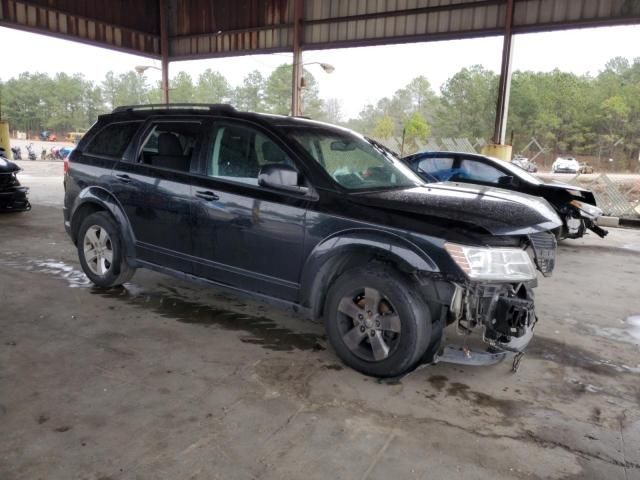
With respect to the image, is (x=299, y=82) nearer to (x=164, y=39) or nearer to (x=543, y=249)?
(x=164, y=39)

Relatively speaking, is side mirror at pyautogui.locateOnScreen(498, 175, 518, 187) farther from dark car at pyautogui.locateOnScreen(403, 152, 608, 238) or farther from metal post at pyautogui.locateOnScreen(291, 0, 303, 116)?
metal post at pyautogui.locateOnScreen(291, 0, 303, 116)

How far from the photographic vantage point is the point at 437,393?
325 cm

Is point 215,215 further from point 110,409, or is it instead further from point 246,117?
point 110,409

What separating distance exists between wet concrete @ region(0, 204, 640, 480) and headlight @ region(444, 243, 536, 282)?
0.81m

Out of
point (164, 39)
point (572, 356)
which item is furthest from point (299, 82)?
point (572, 356)

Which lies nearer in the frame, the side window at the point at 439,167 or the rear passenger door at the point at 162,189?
the rear passenger door at the point at 162,189

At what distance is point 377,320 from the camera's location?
10.8 ft

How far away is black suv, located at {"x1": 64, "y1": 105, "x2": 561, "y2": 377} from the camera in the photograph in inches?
123

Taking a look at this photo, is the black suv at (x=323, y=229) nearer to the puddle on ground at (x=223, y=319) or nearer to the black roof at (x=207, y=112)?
the black roof at (x=207, y=112)

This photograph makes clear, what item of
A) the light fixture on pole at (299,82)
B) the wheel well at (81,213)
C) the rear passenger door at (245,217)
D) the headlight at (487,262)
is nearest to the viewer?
the headlight at (487,262)

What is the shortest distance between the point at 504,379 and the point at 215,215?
245 centimetres

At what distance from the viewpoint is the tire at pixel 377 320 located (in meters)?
3.16

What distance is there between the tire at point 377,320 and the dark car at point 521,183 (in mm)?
5216

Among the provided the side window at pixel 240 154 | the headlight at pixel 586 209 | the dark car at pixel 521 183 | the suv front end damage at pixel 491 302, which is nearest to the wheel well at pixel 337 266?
the suv front end damage at pixel 491 302
